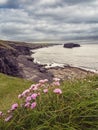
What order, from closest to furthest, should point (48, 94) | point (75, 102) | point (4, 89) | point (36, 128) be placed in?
point (36, 128), point (75, 102), point (48, 94), point (4, 89)

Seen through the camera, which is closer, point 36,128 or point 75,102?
point 36,128

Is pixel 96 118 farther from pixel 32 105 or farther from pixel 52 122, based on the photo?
pixel 32 105

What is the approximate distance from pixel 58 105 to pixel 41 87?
4.33ft

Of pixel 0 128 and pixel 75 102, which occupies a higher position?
pixel 75 102

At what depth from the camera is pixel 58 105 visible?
299 inches

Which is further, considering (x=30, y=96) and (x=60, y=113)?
(x=30, y=96)

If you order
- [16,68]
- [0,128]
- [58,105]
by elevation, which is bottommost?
[16,68]

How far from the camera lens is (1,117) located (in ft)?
26.2

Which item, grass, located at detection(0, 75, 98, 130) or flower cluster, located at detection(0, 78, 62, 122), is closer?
grass, located at detection(0, 75, 98, 130)

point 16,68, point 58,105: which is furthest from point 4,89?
point 16,68

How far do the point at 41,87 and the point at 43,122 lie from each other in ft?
5.54

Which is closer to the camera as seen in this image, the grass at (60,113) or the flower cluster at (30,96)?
the grass at (60,113)

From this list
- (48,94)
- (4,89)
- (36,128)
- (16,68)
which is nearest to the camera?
(36,128)

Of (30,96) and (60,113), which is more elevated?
(30,96)
